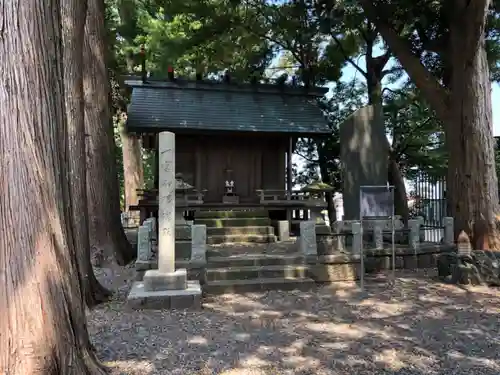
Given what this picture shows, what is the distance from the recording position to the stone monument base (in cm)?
666

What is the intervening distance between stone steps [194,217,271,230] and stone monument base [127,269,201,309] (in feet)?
16.5

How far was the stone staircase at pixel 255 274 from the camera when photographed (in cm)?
798

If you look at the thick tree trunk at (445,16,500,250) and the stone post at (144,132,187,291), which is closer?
the stone post at (144,132,187,291)

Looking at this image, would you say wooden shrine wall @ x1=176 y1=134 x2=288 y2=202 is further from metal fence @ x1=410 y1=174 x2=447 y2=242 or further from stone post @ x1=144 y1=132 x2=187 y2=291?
stone post @ x1=144 y1=132 x2=187 y2=291

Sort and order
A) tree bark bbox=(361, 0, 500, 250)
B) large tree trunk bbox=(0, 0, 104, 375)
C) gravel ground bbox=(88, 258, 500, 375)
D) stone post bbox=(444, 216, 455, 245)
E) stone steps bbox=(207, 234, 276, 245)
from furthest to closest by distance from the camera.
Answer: stone steps bbox=(207, 234, 276, 245)
stone post bbox=(444, 216, 455, 245)
tree bark bbox=(361, 0, 500, 250)
gravel ground bbox=(88, 258, 500, 375)
large tree trunk bbox=(0, 0, 104, 375)

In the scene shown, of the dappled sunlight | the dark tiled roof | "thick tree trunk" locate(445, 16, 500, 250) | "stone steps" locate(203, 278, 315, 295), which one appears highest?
the dark tiled roof

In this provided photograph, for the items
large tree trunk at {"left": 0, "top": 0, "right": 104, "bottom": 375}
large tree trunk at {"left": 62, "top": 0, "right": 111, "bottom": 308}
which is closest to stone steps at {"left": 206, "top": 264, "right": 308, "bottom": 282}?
large tree trunk at {"left": 62, "top": 0, "right": 111, "bottom": 308}

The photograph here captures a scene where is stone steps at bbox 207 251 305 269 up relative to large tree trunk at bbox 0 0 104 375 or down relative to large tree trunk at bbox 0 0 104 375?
down

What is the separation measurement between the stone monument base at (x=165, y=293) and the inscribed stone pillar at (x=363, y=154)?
6.16 meters

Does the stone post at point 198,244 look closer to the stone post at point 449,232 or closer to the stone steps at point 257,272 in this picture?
the stone steps at point 257,272

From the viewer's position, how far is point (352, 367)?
14.2 feet

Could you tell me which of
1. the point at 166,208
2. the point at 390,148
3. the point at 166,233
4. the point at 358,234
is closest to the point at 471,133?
the point at 358,234

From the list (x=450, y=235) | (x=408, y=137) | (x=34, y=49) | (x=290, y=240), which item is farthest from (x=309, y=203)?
(x=34, y=49)

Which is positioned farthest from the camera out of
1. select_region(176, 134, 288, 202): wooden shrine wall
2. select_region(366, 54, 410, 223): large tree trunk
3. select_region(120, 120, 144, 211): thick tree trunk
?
select_region(120, 120, 144, 211): thick tree trunk
